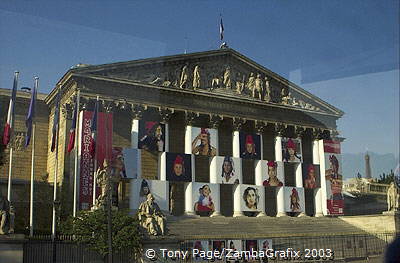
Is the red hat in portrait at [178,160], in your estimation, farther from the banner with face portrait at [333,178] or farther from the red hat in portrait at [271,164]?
the banner with face portrait at [333,178]

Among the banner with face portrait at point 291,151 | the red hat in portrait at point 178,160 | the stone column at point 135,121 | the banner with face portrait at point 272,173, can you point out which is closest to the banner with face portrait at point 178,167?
the red hat in portrait at point 178,160

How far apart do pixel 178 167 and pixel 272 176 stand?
6.71 m

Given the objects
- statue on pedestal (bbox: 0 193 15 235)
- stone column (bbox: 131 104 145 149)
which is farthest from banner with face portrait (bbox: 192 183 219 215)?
statue on pedestal (bbox: 0 193 15 235)

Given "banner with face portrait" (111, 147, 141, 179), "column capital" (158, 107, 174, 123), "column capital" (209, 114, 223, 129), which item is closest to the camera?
"banner with face portrait" (111, 147, 141, 179)

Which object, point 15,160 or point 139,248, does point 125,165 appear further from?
point 139,248

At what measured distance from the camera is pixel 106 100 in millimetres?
27250

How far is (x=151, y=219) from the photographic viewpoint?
1728 cm

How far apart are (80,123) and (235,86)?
1102 cm

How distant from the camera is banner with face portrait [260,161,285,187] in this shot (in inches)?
1230

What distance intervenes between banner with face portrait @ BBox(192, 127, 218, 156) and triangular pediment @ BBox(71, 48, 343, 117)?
101 inches

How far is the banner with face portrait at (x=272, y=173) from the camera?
31.2 metres

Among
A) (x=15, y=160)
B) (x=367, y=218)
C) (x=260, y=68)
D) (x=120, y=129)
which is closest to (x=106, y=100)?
(x=120, y=129)

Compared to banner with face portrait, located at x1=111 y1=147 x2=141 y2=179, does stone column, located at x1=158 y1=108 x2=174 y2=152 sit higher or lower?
higher

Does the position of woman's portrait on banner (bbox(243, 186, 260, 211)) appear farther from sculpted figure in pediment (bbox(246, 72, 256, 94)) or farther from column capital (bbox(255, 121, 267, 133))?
sculpted figure in pediment (bbox(246, 72, 256, 94))
